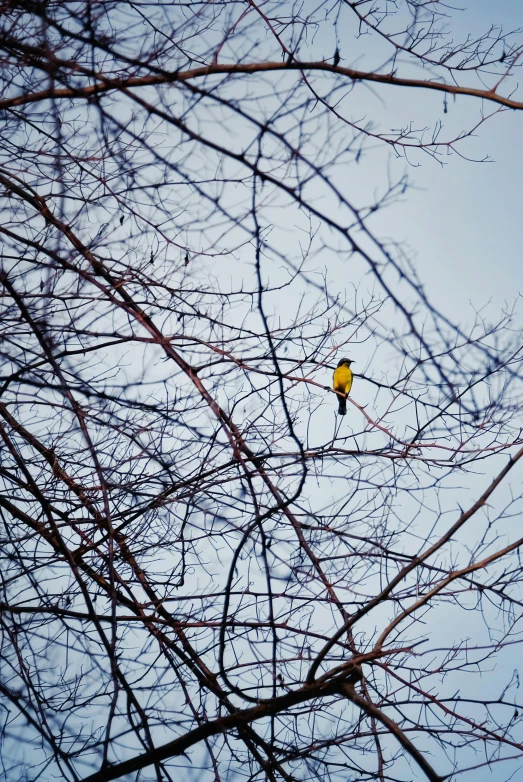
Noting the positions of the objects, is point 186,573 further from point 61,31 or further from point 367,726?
point 61,31

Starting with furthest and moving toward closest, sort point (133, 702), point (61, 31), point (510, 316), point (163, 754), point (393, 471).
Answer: point (393, 471), point (510, 316), point (133, 702), point (163, 754), point (61, 31)

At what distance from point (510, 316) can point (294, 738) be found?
1.83 m

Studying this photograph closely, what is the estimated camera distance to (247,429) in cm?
316

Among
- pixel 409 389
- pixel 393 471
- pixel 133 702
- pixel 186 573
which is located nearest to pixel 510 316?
pixel 409 389

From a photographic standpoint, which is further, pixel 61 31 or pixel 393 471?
pixel 393 471

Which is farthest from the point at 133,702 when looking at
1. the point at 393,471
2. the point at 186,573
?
the point at 393,471

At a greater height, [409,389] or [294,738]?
[409,389]

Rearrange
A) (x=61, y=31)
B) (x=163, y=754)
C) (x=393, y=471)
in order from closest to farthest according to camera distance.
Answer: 1. (x=61, y=31)
2. (x=163, y=754)
3. (x=393, y=471)

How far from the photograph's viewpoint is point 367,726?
306 cm

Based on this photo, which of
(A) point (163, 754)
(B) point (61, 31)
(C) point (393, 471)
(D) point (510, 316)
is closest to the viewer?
(B) point (61, 31)

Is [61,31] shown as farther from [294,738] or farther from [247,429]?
[294,738]

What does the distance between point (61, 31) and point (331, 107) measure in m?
0.87

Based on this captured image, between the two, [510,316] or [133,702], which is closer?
[133,702]

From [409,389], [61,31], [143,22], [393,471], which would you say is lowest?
[393,471]
